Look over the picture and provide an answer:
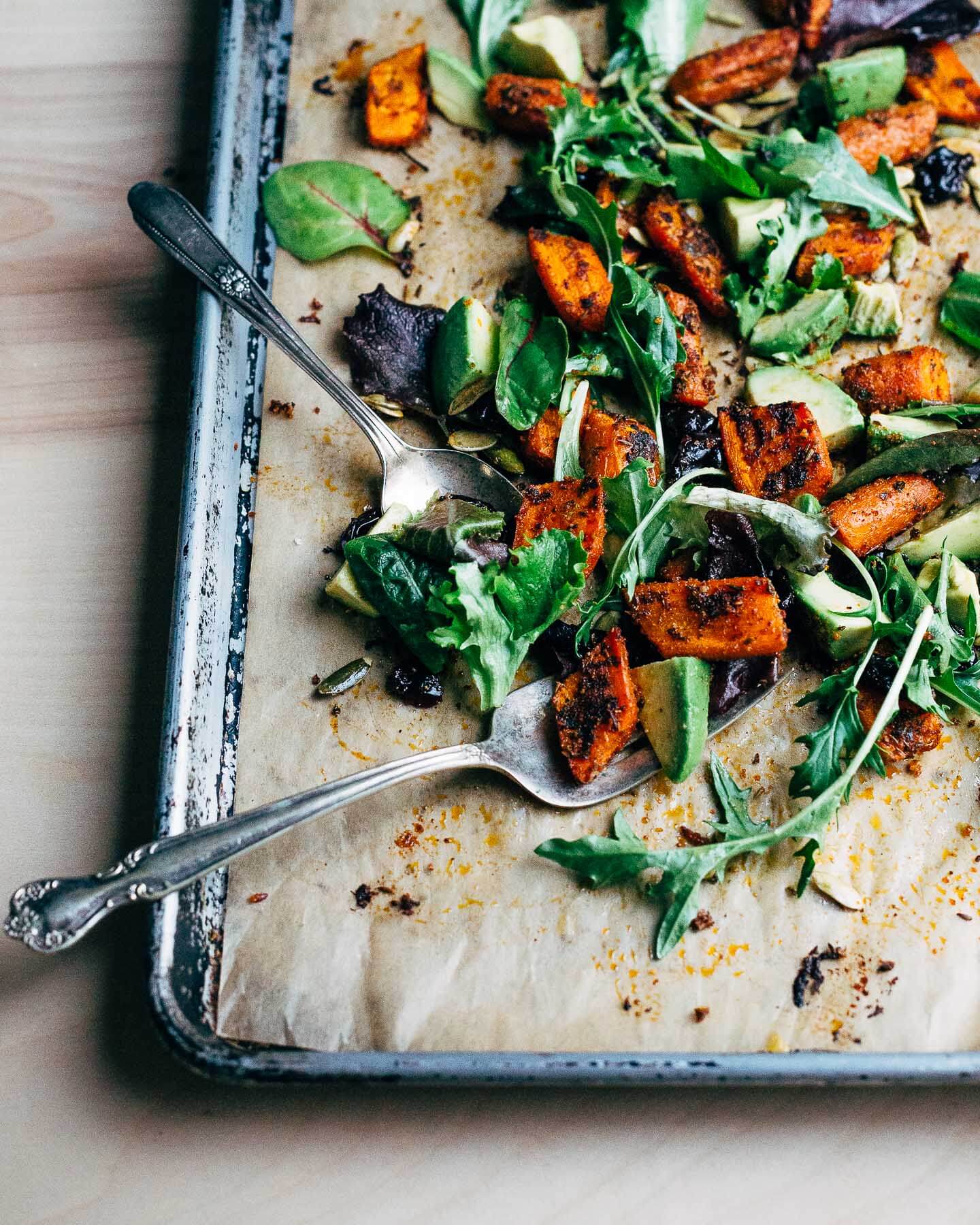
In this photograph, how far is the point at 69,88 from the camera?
2656 mm

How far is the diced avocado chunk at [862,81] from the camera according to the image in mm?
2447

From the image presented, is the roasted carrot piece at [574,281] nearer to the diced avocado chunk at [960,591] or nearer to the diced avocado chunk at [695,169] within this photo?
the diced avocado chunk at [695,169]

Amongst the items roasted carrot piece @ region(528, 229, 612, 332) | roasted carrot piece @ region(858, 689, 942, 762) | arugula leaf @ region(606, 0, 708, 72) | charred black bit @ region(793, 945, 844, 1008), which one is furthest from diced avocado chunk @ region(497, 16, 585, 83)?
charred black bit @ region(793, 945, 844, 1008)

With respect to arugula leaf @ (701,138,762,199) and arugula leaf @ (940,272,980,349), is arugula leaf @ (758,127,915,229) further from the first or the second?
arugula leaf @ (940,272,980,349)

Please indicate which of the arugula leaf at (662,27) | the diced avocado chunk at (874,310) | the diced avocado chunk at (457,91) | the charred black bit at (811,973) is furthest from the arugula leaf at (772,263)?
the charred black bit at (811,973)

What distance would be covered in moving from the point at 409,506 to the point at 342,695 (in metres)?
0.43

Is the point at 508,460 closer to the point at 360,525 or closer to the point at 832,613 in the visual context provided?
the point at 360,525

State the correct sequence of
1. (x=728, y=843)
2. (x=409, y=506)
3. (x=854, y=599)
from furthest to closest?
1. (x=409, y=506)
2. (x=854, y=599)
3. (x=728, y=843)

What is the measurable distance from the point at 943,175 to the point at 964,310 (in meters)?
0.37

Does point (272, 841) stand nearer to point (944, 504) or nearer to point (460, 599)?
point (460, 599)

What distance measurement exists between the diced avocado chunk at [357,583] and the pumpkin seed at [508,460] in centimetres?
25

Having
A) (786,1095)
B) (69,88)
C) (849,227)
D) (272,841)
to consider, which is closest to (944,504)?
(849,227)

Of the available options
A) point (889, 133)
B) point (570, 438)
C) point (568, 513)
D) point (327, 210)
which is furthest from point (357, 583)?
point (889, 133)

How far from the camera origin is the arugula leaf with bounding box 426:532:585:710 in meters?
1.94
